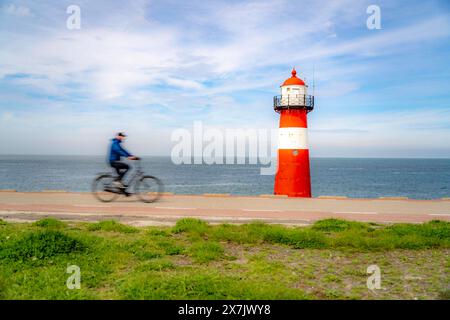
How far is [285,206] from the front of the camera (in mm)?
13734

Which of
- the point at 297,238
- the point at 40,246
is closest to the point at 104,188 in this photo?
the point at 40,246

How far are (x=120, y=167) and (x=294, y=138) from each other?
40.3 ft

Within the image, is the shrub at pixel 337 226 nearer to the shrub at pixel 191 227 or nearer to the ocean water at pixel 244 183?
the shrub at pixel 191 227

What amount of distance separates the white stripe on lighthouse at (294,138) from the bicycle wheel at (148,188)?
1088cm

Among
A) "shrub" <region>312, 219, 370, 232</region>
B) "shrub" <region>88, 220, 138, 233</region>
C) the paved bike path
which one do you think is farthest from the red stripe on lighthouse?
"shrub" <region>88, 220, 138, 233</region>

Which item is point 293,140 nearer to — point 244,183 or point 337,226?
point 337,226

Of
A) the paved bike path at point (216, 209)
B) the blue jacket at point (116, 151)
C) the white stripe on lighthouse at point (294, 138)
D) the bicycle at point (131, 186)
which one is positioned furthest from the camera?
the white stripe on lighthouse at point (294, 138)

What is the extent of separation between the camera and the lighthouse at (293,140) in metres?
23.0

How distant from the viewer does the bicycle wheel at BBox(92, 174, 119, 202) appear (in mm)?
13750

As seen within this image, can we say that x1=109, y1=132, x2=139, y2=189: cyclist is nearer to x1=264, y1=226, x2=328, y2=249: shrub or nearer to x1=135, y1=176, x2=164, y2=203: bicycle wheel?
x1=135, y1=176, x2=164, y2=203: bicycle wheel

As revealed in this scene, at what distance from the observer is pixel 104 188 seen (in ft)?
45.2

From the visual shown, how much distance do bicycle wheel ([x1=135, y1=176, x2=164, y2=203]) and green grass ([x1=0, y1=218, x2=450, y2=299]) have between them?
4.21 meters

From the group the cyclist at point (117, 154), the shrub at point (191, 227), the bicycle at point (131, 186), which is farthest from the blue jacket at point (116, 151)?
the shrub at point (191, 227)

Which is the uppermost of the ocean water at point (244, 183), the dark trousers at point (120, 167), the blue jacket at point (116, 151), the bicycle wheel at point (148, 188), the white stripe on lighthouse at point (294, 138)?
the white stripe on lighthouse at point (294, 138)
